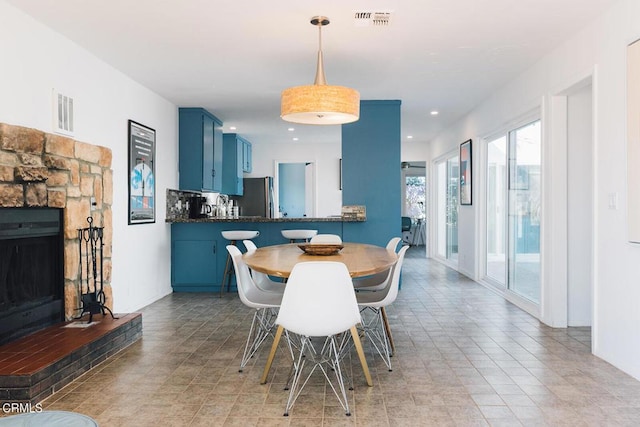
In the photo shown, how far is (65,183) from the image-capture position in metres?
3.71

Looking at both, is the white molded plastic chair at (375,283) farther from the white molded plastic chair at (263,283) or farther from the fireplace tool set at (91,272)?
the fireplace tool set at (91,272)

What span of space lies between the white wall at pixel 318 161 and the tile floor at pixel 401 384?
5.65 m

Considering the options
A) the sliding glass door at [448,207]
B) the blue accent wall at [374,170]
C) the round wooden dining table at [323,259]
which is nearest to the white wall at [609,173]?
A: the round wooden dining table at [323,259]

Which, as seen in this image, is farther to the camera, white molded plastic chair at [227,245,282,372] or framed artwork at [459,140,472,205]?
framed artwork at [459,140,472,205]

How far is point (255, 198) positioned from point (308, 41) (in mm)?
5835

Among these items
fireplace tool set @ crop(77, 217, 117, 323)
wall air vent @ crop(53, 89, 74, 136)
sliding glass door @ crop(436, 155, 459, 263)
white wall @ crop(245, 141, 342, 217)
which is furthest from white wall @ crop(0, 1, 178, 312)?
sliding glass door @ crop(436, 155, 459, 263)

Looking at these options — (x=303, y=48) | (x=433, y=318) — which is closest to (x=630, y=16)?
(x=303, y=48)

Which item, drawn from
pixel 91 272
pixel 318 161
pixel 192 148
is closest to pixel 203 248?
pixel 192 148

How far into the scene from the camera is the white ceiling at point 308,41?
3270mm

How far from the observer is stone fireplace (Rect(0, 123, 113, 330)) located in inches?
124

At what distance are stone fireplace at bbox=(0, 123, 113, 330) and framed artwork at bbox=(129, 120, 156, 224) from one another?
594 mm

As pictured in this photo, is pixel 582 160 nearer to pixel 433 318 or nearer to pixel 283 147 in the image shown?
pixel 433 318

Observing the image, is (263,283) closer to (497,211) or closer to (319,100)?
(319,100)

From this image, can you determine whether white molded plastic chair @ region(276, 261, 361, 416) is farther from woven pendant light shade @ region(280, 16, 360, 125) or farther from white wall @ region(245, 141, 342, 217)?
white wall @ region(245, 141, 342, 217)
